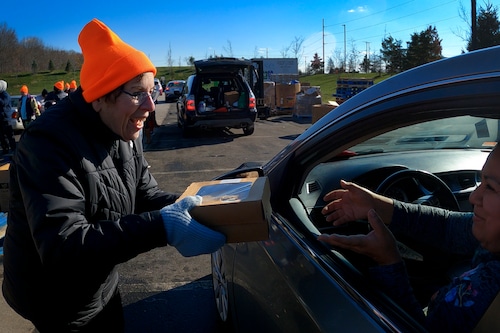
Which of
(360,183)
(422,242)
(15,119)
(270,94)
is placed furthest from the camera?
(270,94)

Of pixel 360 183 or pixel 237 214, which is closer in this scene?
pixel 237 214

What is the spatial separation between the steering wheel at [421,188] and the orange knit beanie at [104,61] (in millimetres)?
1436

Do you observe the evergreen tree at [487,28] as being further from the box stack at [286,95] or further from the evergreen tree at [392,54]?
the evergreen tree at [392,54]

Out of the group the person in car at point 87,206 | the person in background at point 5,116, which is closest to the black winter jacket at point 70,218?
the person in car at point 87,206

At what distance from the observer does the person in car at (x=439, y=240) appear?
111cm

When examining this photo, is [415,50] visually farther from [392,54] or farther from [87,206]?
[87,206]

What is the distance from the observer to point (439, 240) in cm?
184

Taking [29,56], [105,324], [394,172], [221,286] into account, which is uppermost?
[29,56]

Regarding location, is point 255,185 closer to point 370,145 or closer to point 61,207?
point 61,207

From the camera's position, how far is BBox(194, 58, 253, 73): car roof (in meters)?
11.5

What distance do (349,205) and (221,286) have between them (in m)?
1.05

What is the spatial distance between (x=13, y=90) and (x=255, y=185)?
63259mm

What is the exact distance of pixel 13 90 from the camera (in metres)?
55.2

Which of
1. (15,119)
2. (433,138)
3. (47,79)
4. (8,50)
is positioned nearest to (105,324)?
(433,138)
